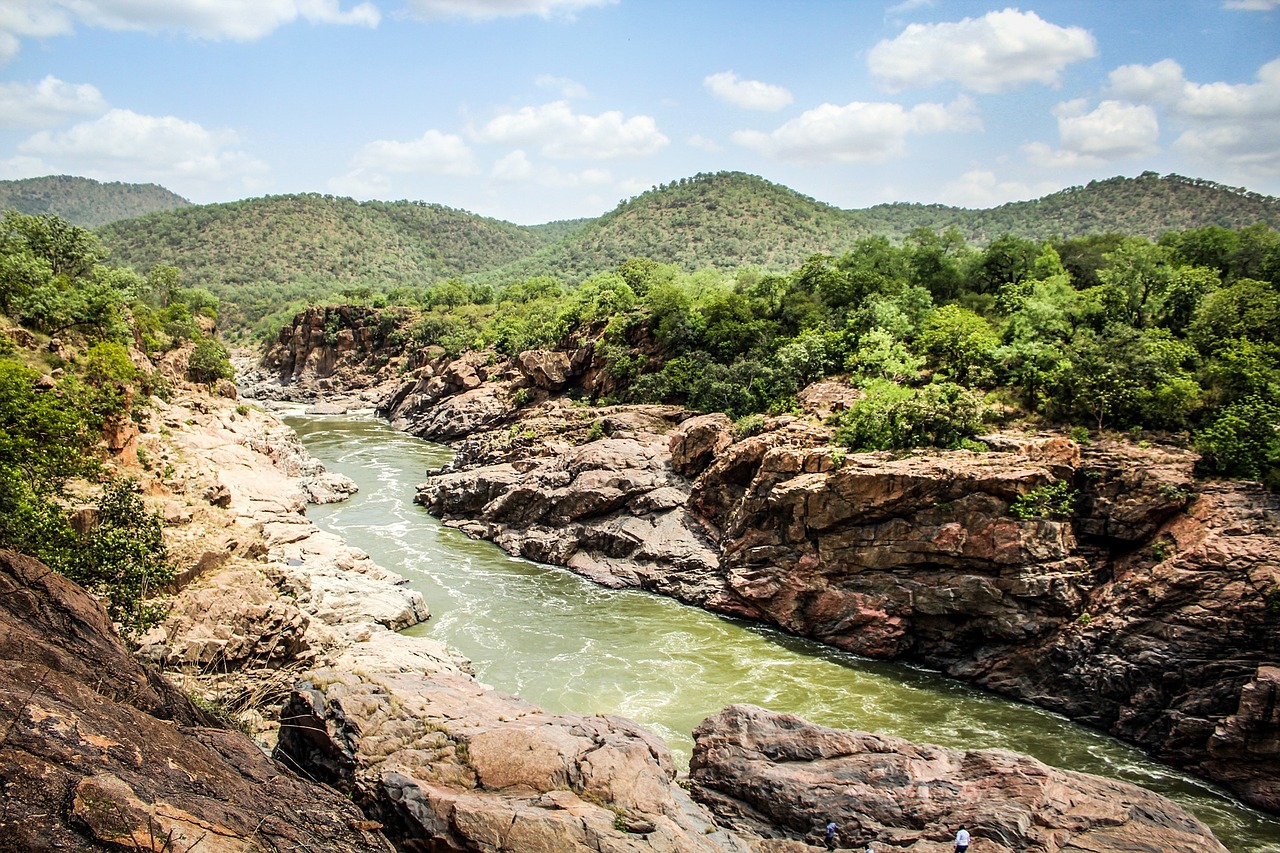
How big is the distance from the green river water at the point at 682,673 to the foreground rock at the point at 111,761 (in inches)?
388

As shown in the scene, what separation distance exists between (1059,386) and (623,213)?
113734 millimetres

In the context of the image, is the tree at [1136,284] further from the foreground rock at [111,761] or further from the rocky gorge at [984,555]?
the foreground rock at [111,761]

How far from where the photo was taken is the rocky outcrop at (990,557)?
1692cm

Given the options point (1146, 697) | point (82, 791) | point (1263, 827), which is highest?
point (82, 791)

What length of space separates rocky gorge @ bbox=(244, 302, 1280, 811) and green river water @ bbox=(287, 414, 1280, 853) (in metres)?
0.82

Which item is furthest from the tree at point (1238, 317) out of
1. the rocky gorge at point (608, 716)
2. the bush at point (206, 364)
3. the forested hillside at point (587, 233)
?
the forested hillside at point (587, 233)

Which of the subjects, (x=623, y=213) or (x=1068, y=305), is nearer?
(x=1068, y=305)

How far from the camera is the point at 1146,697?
57.2 ft

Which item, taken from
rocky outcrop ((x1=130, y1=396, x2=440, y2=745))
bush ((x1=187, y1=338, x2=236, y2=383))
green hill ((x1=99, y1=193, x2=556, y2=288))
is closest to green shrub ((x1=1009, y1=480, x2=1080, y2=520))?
rocky outcrop ((x1=130, y1=396, x2=440, y2=745))

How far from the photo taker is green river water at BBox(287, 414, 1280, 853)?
55.1ft

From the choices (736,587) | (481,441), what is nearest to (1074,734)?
(736,587)

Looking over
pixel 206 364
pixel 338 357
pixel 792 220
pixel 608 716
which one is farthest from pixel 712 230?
pixel 608 716

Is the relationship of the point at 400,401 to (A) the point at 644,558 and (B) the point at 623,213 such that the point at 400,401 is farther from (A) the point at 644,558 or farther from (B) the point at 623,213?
(B) the point at 623,213

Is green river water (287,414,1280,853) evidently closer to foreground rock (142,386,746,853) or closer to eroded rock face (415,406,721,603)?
eroded rock face (415,406,721,603)
